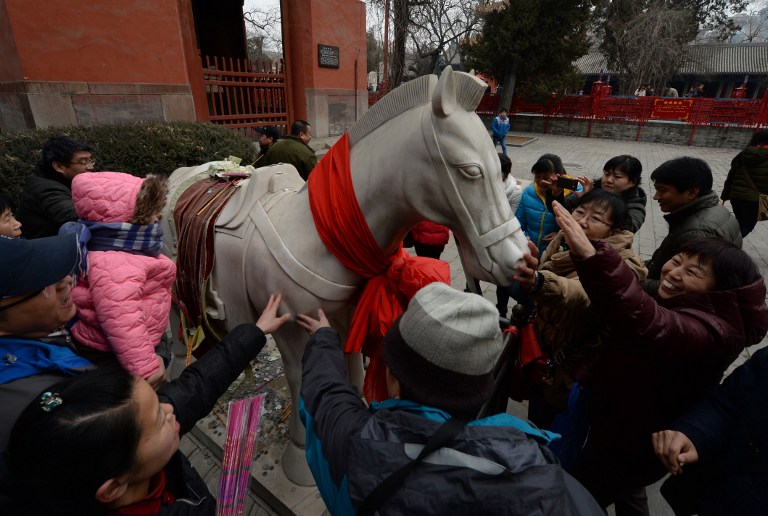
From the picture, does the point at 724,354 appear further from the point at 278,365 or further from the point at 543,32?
the point at 543,32

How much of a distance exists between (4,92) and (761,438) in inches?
312

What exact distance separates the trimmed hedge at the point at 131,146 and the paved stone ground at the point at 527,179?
3.15m

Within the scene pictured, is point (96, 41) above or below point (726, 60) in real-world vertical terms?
below

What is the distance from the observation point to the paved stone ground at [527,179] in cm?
206

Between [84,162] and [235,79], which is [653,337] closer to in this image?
[84,162]

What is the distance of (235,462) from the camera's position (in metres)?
1.70

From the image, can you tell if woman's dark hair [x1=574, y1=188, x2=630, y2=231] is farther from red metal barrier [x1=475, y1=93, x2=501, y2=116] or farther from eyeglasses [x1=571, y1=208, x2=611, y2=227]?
red metal barrier [x1=475, y1=93, x2=501, y2=116]

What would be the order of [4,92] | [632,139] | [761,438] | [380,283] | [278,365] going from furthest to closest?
[632,139] → [4,92] → [278,365] → [380,283] → [761,438]

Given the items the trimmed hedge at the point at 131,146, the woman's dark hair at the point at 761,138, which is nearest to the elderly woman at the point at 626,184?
the woman's dark hair at the point at 761,138

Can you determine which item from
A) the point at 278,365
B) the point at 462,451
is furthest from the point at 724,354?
the point at 278,365

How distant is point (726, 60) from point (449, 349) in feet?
120

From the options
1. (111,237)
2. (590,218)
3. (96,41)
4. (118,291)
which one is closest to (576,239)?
(590,218)

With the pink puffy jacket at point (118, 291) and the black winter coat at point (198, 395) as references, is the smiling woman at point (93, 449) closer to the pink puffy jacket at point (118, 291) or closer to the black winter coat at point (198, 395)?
the black winter coat at point (198, 395)

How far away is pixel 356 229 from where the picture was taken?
1412mm
